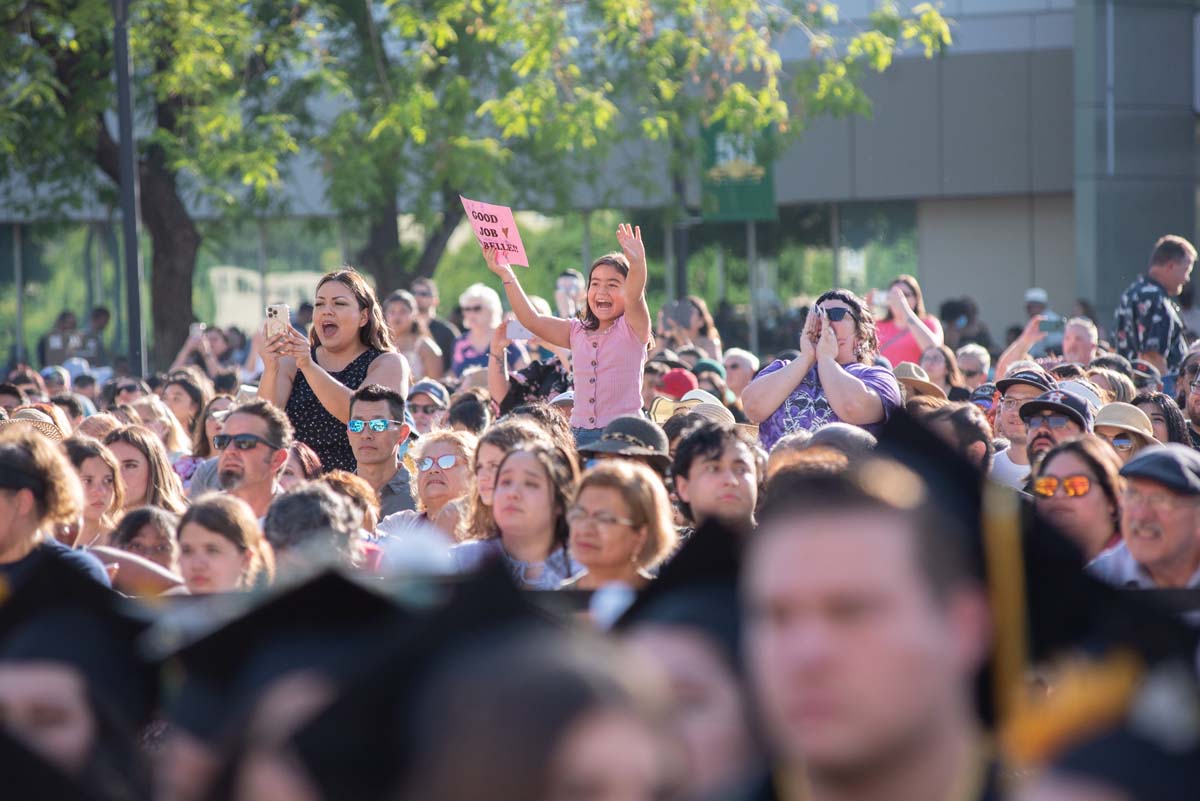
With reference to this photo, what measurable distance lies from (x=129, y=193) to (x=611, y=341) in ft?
20.8

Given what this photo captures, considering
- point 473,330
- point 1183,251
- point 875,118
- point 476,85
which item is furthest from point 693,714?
point 875,118

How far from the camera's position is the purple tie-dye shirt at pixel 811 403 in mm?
7859

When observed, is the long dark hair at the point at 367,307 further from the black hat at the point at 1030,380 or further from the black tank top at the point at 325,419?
the black hat at the point at 1030,380

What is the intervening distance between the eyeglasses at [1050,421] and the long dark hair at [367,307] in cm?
316

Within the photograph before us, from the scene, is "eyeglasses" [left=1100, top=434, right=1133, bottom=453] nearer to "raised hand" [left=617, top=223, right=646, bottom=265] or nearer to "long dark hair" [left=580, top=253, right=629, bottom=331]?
"raised hand" [left=617, top=223, right=646, bottom=265]

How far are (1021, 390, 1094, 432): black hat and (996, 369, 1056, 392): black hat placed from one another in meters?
0.61

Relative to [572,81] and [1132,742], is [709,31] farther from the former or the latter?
[1132,742]

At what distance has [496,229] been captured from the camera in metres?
10.4

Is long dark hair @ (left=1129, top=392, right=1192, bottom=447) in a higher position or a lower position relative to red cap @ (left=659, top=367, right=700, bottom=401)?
lower

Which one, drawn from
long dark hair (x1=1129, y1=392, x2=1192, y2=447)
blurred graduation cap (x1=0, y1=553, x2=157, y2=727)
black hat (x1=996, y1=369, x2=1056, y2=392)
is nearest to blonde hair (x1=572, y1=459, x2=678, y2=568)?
blurred graduation cap (x1=0, y1=553, x2=157, y2=727)

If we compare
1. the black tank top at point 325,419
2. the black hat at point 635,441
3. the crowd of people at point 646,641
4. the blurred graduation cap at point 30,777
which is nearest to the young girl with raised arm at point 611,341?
the black tank top at point 325,419

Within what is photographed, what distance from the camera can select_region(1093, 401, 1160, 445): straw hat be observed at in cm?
760

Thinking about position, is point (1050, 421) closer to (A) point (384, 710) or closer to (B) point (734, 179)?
(A) point (384, 710)

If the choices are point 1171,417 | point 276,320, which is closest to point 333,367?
point 276,320
